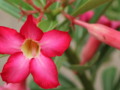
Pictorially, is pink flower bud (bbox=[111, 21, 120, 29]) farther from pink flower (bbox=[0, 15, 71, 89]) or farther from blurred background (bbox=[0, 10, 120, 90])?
pink flower (bbox=[0, 15, 71, 89])

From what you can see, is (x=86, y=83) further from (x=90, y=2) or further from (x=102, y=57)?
(x=90, y=2)

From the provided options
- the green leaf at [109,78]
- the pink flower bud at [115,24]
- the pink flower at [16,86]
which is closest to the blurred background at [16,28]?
the pink flower at [16,86]

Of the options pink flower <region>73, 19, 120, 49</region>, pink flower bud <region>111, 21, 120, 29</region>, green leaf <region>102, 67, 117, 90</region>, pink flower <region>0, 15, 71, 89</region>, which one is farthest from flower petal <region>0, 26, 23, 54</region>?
green leaf <region>102, 67, 117, 90</region>

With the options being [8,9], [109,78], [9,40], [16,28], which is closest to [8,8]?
[8,9]

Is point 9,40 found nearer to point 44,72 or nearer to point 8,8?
point 44,72

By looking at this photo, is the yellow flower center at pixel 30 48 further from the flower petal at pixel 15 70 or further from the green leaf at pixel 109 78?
the green leaf at pixel 109 78

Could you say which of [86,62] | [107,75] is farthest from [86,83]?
[107,75]
